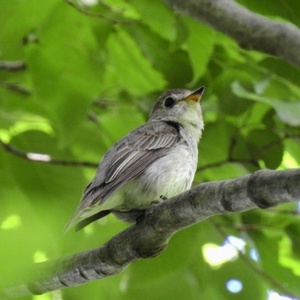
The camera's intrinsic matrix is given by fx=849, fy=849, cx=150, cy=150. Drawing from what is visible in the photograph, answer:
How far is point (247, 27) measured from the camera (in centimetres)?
370

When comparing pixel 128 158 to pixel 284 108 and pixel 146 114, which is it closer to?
pixel 146 114

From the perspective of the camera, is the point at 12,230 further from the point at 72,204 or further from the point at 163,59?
the point at 163,59

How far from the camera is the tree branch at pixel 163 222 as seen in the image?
3.06 meters

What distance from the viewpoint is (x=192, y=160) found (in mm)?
5148

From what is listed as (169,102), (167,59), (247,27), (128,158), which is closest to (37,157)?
(128,158)

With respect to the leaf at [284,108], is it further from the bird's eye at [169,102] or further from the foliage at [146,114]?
the bird's eye at [169,102]

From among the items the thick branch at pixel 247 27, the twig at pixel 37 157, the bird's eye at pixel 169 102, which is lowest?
the bird's eye at pixel 169 102

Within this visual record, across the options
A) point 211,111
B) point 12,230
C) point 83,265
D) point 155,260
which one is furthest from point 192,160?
point 12,230

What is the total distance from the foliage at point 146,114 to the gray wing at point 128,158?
0.44 feet

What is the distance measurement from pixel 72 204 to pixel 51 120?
59cm

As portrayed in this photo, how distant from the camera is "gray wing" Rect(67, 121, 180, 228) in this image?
4.65 m

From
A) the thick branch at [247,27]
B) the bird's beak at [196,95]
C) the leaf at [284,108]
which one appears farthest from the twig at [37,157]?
the thick branch at [247,27]

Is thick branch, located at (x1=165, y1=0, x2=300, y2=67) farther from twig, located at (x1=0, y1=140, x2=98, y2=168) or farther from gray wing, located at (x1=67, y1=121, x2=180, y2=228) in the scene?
twig, located at (x1=0, y1=140, x2=98, y2=168)

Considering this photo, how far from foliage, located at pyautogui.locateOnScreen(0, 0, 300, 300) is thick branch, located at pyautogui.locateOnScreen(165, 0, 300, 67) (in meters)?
0.55
